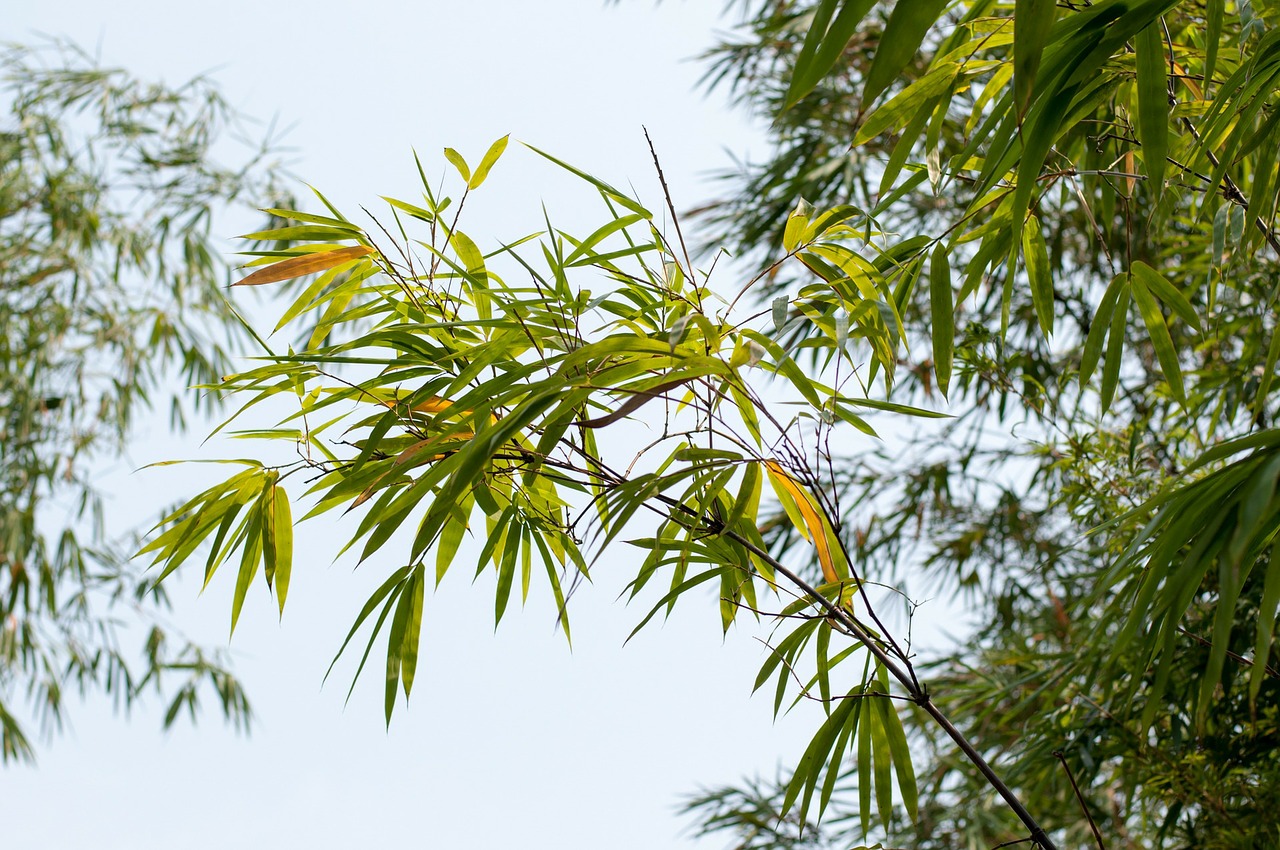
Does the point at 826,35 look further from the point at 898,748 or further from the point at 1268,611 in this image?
the point at 898,748

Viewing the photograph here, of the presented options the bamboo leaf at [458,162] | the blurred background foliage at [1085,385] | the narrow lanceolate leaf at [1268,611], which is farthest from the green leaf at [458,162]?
the narrow lanceolate leaf at [1268,611]

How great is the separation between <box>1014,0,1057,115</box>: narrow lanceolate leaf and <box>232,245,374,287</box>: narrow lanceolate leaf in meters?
0.58

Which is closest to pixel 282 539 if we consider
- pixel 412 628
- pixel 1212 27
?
pixel 412 628

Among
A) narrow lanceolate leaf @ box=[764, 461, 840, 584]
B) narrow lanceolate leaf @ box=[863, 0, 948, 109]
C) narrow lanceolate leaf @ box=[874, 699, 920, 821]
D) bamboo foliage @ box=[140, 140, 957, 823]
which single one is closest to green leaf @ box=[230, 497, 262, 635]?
bamboo foliage @ box=[140, 140, 957, 823]

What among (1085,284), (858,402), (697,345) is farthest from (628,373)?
(1085,284)

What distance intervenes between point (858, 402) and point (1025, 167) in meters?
0.20

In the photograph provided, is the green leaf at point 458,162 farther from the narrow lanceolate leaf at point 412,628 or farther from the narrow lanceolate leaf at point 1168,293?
the narrow lanceolate leaf at point 1168,293

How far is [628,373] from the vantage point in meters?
Result: 0.71

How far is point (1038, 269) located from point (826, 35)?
0.54 meters

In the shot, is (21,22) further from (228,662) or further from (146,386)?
(228,662)

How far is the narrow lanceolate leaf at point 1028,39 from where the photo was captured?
0.41 metres

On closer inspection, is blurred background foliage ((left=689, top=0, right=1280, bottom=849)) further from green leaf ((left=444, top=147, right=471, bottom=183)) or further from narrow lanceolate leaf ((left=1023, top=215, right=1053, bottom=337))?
green leaf ((left=444, top=147, right=471, bottom=183))

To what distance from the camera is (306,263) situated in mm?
851

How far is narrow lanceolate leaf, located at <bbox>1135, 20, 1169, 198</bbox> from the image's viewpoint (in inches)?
23.9
